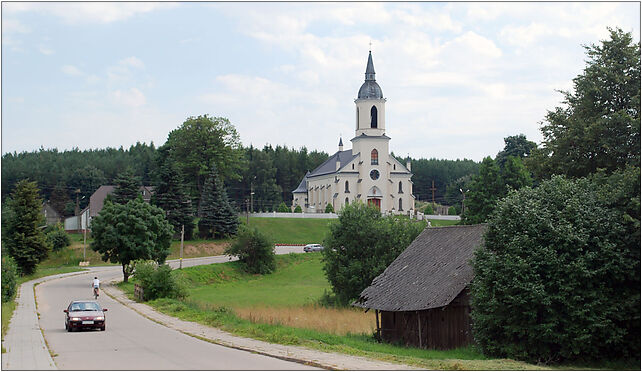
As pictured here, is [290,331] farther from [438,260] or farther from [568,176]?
[568,176]

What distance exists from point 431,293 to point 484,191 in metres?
42.9

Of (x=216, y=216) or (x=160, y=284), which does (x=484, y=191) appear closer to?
(x=216, y=216)

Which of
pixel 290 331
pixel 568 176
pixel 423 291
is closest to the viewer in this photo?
pixel 290 331

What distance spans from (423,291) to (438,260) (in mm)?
2271

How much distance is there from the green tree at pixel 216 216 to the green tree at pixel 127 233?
2306cm

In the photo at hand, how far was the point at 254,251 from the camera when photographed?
63.2 m

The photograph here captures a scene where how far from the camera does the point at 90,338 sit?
22.9 metres

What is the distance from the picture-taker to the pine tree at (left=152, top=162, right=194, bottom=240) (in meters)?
74.0

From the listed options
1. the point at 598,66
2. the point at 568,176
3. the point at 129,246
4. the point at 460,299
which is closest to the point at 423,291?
the point at 460,299

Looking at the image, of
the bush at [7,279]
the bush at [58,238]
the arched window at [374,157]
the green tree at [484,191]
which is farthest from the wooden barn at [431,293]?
the arched window at [374,157]

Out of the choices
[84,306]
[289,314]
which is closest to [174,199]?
[289,314]

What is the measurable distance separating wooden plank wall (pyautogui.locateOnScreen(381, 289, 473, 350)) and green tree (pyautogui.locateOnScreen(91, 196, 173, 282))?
29.9 m

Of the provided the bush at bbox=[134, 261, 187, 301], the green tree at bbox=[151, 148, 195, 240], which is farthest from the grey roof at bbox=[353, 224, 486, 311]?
the green tree at bbox=[151, 148, 195, 240]

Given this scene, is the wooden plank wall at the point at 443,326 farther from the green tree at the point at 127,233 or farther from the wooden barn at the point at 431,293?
the green tree at the point at 127,233
